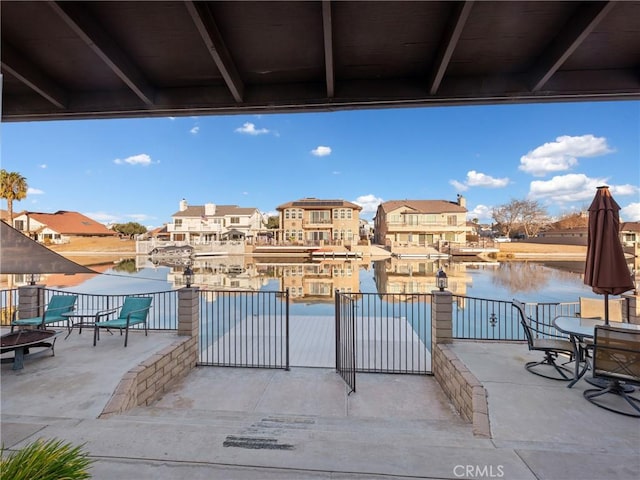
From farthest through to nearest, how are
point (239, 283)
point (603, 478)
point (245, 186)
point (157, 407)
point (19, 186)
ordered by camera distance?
point (245, 186) → point (19, 186) → point (239, 283) → point (157, 407) → point (603, 478)

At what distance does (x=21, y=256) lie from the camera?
2145 millimetres

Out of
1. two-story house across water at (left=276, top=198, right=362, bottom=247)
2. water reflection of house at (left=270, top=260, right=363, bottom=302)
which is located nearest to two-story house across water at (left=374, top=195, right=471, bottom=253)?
two-story house across water at (left=276, top=198, right=362, bottom=247)

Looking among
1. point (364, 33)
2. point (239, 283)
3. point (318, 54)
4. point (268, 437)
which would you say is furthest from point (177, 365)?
point (239, 283)

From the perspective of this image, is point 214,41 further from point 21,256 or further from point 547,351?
point 547,351

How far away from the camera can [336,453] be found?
6.84ft

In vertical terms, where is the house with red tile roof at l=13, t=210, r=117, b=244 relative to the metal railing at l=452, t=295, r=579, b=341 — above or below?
above

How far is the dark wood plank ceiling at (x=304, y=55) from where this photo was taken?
1.97 m

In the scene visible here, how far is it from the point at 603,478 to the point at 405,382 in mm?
2697

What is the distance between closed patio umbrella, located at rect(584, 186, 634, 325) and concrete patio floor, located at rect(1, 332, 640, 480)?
1.19m

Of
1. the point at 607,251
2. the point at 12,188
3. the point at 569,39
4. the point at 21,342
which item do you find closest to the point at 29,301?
the point at 21,342

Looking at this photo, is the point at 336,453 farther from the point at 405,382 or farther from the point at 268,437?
the point at 405,382

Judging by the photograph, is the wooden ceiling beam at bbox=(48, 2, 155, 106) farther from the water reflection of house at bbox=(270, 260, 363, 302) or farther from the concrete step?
the water reflection of house at bbox=(270, 260, 363, 302)

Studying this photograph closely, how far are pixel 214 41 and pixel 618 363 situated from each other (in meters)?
4.57

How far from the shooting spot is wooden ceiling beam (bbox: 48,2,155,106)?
1.88m
